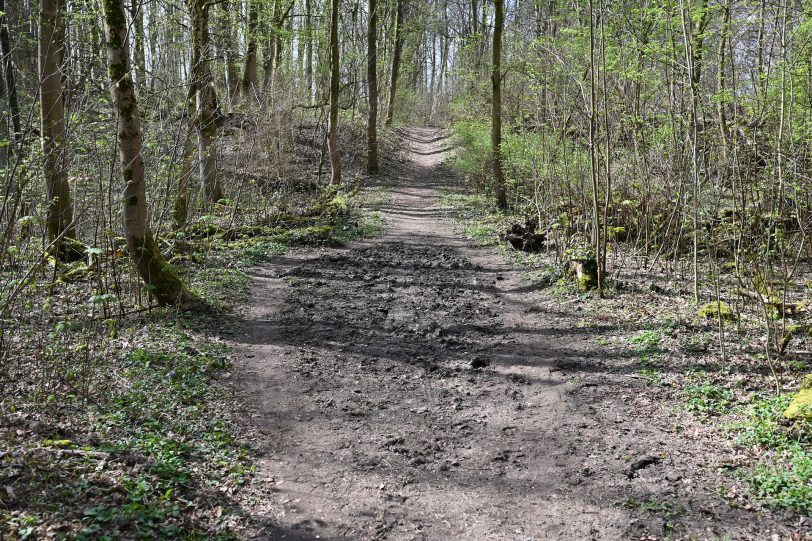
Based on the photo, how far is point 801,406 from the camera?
483cm

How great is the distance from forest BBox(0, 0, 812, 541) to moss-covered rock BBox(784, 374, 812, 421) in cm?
2

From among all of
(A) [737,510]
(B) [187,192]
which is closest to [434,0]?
(B) [187,192]

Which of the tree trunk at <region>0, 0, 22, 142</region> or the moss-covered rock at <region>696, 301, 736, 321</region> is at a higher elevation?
the tree trunk at <region>0, 0, 22, 142</region>

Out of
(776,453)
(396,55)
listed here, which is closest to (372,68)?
(396,55)

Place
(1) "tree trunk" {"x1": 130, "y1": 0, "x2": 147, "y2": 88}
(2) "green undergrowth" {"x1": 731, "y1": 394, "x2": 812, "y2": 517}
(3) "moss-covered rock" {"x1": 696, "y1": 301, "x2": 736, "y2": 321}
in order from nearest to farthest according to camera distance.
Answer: (2) "green undergrowth" {"x1": 731, "y1": 394, "x2": 812, "y2": 517} → (1) "tree trunk" {"x1": 130, "y1": 0, "x2": 147, "y2": 88} → (3) "moss-covered rock" {"x1": 696, "y1": 301, "x2": 736, "y2": 321}

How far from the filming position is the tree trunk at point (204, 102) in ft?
33.6

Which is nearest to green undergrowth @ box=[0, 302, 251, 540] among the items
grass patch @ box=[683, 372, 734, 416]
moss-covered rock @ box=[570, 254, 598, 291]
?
grass patch @ box=[683, 372, 734, 416]

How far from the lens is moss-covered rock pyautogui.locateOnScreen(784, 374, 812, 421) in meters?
4.73

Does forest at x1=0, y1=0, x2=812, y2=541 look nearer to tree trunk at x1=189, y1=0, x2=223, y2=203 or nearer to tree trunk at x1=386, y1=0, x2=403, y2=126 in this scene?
tree trunk at x1=189, y1=0, x2=223, y2=203

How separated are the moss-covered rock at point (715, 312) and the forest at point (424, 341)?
0.04 meters

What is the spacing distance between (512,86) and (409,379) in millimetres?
17960

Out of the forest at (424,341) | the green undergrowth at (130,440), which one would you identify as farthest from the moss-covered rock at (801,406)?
the green undergrowth at (130,440)

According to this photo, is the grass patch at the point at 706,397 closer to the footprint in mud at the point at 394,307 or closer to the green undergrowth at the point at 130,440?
the footprint in mud at the point at 394,307

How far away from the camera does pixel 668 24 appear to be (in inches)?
370
